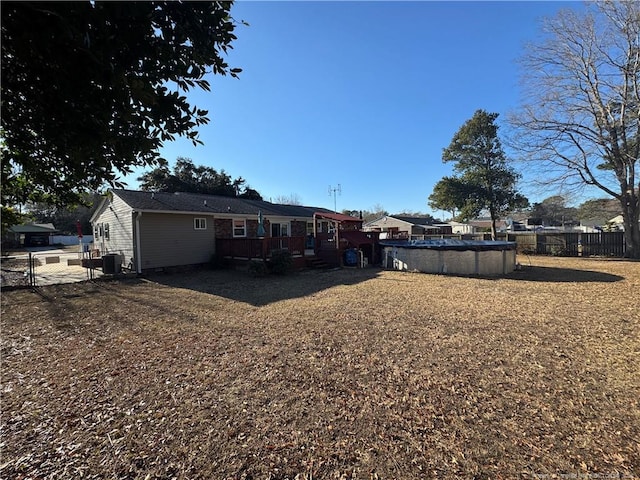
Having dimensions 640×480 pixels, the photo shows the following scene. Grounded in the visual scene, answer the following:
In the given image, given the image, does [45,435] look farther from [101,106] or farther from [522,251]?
[522,251]

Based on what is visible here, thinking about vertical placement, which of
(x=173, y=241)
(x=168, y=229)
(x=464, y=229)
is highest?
(x=464, y=229)

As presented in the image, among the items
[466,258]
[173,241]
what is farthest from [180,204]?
[466,258]

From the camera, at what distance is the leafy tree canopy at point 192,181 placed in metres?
28.6

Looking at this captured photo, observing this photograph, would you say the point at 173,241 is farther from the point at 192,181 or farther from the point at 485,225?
the point at 485,225

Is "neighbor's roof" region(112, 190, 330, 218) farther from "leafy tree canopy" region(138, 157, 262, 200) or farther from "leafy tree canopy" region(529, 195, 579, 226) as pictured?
"leafy tree canopy" region(529, 195, 579, 226)

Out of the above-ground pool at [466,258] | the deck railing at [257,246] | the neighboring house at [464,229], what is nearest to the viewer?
the above-ground pool at [466,258]

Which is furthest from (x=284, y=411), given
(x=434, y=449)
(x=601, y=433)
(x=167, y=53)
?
(x=167, y=53)

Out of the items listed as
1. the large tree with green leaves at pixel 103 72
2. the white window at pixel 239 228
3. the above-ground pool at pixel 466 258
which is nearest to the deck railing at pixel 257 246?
the white window at pixel 239 228

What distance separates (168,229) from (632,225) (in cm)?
2516

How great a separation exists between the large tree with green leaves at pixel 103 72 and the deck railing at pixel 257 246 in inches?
377

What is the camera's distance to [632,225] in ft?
53.7

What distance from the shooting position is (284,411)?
2.85 m

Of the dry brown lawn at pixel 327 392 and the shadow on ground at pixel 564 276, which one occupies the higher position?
the shadow on ground at pixel 564 276

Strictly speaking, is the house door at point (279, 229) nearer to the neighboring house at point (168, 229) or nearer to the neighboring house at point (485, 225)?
the neighboring house at point (168, 229)
